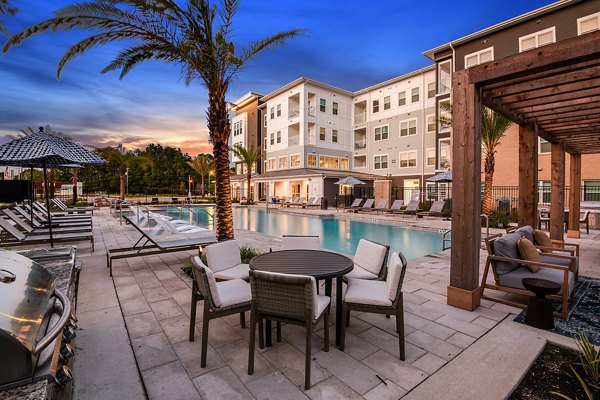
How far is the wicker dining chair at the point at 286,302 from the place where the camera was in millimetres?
2387

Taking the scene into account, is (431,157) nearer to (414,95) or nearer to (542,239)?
(414,95)

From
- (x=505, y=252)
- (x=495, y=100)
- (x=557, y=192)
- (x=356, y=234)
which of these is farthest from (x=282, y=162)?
(x=505, y=252)

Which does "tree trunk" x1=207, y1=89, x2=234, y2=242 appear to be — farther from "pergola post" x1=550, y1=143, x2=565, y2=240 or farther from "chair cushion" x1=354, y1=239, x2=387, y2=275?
"pergola post" x1=550, y1=143, x2=565, y2=240

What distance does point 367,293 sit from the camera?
3.09m

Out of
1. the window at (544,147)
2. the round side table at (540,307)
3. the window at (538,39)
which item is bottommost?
the round side table at (540,307)

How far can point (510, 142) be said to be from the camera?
1927 cm

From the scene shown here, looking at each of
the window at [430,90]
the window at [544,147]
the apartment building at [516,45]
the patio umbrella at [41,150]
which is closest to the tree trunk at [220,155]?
the patio umbrella at [41,150]

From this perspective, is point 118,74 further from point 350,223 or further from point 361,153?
point 361,153

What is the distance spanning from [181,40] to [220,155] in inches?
96.9

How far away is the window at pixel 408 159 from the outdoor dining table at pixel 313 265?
78.4 ft

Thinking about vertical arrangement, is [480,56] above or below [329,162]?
above

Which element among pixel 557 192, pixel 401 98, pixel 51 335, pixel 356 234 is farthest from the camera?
pixel 401 98

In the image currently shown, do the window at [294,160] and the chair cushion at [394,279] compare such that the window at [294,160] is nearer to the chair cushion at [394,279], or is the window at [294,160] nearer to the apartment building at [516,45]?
the apartment building at [516,45]

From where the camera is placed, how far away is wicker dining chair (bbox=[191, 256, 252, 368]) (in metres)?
2.69
